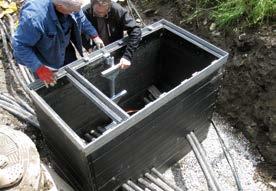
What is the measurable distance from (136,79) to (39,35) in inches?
51.8

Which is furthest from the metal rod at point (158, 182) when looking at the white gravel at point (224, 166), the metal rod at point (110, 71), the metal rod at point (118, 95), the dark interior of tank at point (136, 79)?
the metal rod at point (110, 71)

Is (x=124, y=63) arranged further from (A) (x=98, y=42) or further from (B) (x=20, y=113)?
(B) (x=20, y=113)

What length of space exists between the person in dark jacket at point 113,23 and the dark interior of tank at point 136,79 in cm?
14

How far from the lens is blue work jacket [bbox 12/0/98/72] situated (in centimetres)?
317

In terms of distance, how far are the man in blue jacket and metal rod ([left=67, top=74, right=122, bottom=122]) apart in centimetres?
19

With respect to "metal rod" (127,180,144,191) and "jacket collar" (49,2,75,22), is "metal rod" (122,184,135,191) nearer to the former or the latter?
"metal rod" (127,180,144,191)

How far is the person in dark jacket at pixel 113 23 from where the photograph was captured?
3.62 metres

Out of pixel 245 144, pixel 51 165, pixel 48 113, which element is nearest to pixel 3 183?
pixel 48 113

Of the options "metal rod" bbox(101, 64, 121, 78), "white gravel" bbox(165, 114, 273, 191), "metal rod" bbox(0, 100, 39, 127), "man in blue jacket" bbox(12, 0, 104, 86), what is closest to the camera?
"man in blue jacket" bbox(12, 0, 104, 86)

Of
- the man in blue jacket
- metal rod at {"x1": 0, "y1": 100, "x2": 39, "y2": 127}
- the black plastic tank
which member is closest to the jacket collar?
the man in blue jacket

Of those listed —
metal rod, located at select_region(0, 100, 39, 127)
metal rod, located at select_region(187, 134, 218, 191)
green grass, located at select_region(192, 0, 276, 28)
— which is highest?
green grass, located at select_region(192, 0, 276, 28)

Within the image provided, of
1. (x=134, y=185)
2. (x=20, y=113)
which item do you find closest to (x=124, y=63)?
(x=134, y=185)

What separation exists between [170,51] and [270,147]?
5.29 feet

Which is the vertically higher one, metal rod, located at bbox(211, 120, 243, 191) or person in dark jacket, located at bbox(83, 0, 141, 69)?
person in dark jacket, located at bbox(83, 0, 141, 69)
